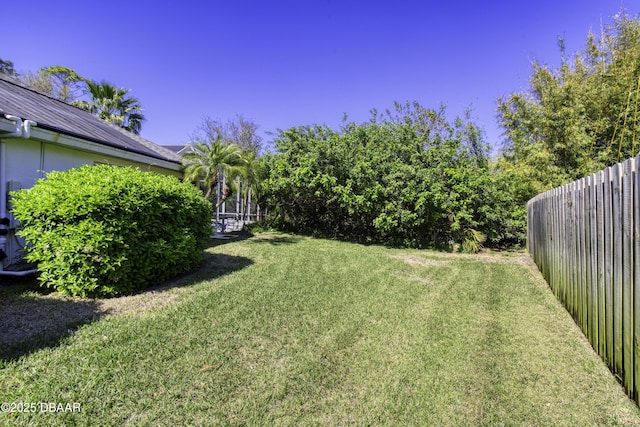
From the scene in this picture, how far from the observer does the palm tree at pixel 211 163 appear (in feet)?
31.7

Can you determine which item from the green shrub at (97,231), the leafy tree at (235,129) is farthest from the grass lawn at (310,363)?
the leafy tree at (235,129)

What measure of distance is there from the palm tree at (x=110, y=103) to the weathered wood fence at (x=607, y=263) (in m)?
19.4

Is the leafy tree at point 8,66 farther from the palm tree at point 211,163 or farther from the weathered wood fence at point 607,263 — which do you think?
the weathered wood fence at point 607,263

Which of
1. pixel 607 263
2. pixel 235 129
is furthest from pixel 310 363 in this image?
pixel 235 129

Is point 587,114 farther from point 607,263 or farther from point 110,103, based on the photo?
point 110,103

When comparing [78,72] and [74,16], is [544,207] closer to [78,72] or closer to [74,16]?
[74,16]

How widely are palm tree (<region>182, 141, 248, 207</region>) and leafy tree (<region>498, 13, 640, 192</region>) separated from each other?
404 inches

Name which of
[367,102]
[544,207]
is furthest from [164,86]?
[544,207]

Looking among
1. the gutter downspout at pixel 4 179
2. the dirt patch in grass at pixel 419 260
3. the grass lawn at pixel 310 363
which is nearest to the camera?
the grass lawn at pixel 310 363

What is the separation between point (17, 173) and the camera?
5.16 meters

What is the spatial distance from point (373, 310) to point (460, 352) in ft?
4.43

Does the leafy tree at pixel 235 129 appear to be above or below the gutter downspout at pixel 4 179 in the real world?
above

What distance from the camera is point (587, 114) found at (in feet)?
37.1

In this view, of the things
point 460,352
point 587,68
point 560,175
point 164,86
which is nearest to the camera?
point 460,352
